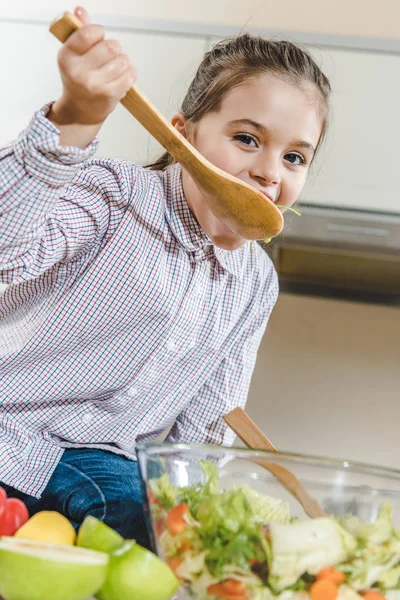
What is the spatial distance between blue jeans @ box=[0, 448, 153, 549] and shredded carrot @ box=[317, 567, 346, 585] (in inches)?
18.3

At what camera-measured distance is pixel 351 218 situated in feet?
5.04

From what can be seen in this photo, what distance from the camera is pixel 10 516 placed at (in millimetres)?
579

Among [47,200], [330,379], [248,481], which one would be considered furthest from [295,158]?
[330,379]

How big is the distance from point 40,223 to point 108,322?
0.83 ft

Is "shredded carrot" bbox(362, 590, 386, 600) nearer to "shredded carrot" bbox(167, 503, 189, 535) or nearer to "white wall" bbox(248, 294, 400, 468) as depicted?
"shredded carrot" bbox(167, 503, 189, 535)

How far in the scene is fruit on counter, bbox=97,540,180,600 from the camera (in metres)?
0.47

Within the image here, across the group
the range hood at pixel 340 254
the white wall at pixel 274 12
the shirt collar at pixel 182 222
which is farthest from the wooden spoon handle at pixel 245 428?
the white wall at pixel 274 12

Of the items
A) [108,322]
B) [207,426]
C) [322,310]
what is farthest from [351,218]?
[108,322]

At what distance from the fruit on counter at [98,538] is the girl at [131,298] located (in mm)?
379

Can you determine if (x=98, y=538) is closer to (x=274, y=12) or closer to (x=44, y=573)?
(x=44, y=573)

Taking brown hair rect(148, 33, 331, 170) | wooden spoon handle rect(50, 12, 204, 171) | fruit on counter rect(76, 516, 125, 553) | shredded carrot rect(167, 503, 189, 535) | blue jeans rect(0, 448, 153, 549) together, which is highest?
brown hair rect(148, 33, 331, 170)

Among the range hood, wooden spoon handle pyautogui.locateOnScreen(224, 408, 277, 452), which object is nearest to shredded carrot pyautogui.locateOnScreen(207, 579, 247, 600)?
wooden spoon handle pyautogui.locateOnScreen(224, 408, 277, 452)

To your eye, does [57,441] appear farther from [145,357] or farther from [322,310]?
[322,310]

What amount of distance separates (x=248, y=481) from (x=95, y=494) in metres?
0.46
